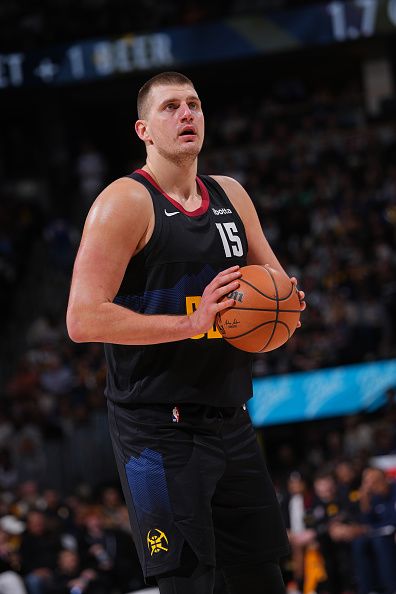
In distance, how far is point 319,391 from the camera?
46.8 feet

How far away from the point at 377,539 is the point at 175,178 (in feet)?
21.7

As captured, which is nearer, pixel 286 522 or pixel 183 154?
pixel 183 154

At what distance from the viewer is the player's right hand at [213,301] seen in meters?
3.49

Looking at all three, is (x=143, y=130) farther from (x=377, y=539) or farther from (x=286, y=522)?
(x=286, y=522)

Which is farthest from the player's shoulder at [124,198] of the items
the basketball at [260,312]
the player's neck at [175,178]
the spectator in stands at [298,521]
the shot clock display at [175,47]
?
the shot clock display at [175,47]

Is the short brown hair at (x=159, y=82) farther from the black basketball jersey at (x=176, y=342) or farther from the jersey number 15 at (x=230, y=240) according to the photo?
the jersey number 15 at (x=230, y=240)

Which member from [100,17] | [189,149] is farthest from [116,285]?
[100,17]

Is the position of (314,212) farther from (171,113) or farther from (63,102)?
(171,113)

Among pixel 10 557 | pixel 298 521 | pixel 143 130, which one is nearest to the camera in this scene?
pixel 143 130

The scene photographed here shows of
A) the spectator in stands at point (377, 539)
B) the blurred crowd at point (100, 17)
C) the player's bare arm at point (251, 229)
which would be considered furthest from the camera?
the blurred crowd at point (100, 17)

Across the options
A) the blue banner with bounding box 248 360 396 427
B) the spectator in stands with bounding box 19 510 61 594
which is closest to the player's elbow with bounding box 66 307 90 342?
the spectator in stands with bounding box 19 510 61 594

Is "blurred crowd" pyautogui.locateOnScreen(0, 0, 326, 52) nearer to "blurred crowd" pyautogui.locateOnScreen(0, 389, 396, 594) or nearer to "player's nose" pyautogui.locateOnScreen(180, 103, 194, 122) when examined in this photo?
"blurred crowd" pyautogui.locateOnScreen(0, 389, 396, 594)

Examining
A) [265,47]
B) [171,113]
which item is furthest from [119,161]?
[171,113]

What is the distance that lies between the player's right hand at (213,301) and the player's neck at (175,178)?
0.52 m
